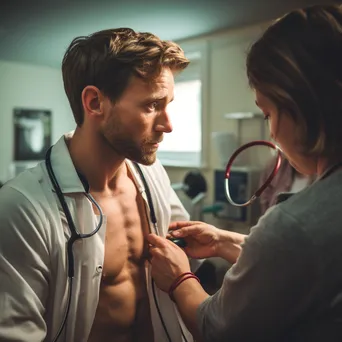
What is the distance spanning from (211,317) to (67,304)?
42 cm

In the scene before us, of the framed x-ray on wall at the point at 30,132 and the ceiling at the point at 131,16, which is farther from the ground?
the ceiling at the point at 131,16

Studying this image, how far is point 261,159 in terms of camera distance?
3.19m

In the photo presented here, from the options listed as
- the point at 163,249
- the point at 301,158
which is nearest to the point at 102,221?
the point at 163,249

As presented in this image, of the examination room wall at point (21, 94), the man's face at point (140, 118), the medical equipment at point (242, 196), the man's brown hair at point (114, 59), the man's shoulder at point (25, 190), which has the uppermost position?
the examination room wall at point (21, 94)

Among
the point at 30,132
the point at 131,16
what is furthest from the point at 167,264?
the point at 30,132

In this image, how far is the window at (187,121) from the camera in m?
3.82

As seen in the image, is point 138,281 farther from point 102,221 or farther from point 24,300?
point 24,300

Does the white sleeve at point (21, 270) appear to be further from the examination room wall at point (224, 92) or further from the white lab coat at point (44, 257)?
the examination room wall at point (224, 92)

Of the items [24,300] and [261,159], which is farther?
[261,159]

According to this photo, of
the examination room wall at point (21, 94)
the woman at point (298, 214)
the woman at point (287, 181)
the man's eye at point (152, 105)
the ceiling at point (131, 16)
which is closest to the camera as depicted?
the woman at point (298, 214)

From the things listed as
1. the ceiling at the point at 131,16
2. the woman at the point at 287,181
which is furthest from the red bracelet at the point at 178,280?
the ceiling at the point at 131,16

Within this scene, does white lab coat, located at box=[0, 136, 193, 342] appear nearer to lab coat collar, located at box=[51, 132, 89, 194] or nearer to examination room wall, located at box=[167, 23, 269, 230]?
lab coat collar, located at box=[51, 132, 89, 194]

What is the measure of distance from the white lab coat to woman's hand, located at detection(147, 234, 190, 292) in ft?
0.53

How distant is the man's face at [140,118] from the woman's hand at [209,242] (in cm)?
27
